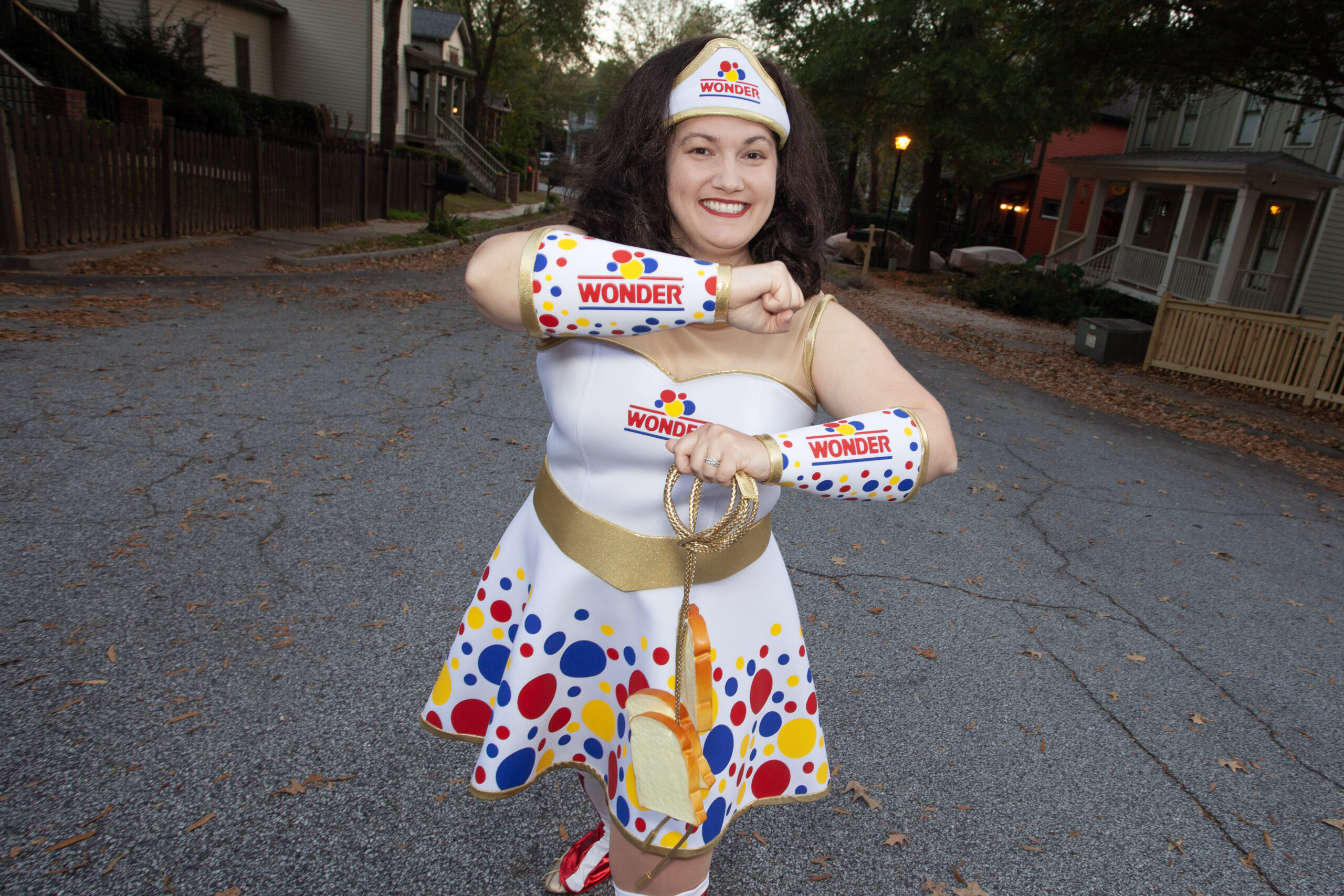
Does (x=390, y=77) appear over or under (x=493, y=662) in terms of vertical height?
over

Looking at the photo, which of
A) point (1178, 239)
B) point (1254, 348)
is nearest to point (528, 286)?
point (1254, 348)

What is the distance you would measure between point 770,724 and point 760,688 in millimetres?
114

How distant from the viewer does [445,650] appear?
3135 mm

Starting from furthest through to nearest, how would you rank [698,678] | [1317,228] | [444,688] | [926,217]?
[926,217]
[1317,228]
[444,688]
[698,678]

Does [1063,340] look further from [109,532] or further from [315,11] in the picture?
[315,11]

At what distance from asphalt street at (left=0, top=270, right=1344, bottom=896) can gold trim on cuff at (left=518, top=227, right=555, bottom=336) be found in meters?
1.64

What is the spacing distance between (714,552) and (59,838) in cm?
201

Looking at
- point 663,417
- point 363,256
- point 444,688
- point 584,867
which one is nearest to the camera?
point 663,417

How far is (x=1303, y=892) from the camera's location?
7.89ft

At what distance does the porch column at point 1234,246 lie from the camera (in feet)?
52.1

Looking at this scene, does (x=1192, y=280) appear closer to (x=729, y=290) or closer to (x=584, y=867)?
(x=584, y=867)

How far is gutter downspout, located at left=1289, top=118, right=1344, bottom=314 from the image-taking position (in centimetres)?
1546

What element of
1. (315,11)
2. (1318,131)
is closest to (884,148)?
(1318,131)

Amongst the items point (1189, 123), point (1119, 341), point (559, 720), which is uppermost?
point (1189, 123)
